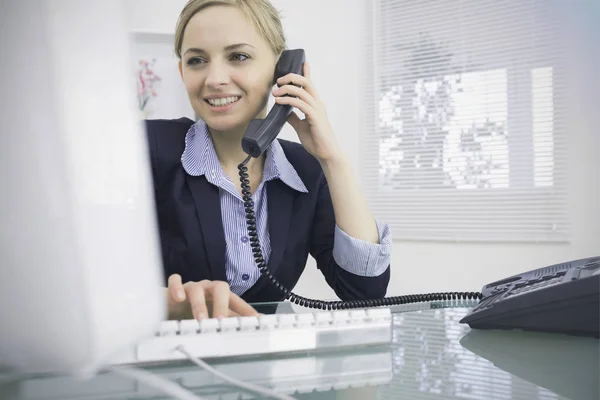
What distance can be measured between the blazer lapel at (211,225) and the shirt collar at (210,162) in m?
0.03

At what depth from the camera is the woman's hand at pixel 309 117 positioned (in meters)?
1.03

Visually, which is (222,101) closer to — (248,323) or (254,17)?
(254,17)

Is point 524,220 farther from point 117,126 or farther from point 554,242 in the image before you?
point 117,126

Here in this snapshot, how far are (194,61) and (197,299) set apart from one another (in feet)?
2.13

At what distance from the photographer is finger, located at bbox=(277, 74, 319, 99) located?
106 cm

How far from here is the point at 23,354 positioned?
24 centimetres

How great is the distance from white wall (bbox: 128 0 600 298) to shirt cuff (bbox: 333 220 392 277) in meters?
1.76

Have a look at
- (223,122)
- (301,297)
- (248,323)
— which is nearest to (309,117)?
(223,122)

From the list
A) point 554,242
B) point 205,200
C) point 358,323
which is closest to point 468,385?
point 358,323

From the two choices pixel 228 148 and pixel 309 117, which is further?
pixel 228 148

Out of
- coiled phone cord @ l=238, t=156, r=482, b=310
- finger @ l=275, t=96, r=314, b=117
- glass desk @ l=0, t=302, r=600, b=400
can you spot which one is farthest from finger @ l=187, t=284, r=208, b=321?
finger @ l=275, t=96, r=314, b=117

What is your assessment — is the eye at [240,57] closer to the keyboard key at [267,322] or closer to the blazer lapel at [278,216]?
the blazer lapel at [278,216]

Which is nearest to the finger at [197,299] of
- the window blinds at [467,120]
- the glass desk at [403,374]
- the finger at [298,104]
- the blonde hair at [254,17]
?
the glass desk at [403,374]

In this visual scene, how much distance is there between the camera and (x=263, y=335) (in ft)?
1.56
